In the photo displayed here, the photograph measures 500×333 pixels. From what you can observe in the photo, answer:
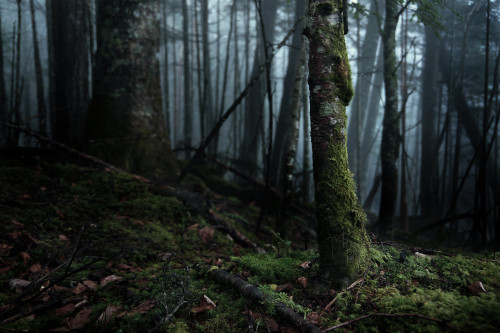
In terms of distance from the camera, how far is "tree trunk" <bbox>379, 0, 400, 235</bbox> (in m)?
4.92

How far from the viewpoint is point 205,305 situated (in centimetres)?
168

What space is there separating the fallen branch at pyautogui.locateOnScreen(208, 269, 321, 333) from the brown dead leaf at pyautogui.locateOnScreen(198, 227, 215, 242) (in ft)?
4.58

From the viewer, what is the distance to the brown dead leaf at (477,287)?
4.99 feet

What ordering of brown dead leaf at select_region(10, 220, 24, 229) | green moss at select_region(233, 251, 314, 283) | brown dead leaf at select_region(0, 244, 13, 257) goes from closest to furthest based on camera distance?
green moss at select_region(233, 251, 314, 283) < brown dead leaf at select_region(0, 244, 13, 257) < brown dead leaf at select_region(10, 220, 24, 229)

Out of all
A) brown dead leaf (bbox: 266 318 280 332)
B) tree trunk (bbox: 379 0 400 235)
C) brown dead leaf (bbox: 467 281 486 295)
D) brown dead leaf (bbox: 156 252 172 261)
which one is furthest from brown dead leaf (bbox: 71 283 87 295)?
tree trunk (bbox: 379 0 400 235)

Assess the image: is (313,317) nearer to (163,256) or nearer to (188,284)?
(188,284)

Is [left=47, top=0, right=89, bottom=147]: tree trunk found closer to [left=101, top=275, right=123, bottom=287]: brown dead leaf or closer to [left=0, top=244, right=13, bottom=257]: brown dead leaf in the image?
[left=0, top=244, right=13, bottom=257]: brown dead leaf

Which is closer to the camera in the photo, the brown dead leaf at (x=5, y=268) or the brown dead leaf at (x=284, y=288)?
the brown dead leaf at (x=284, y=288)

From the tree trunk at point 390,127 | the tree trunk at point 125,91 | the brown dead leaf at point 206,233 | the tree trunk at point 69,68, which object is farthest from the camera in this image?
the tree trunk at point 69,68

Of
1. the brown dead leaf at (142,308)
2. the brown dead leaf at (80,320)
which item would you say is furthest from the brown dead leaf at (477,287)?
the brown dead leaf at (80,320)

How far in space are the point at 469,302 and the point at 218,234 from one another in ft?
8.96

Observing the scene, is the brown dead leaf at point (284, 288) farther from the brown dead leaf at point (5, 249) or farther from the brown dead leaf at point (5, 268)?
the brown dead leaf at point (5, 249)

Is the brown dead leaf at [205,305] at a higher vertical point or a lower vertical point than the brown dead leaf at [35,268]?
higher

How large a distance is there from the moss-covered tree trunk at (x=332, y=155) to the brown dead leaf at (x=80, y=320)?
4.62 ft
